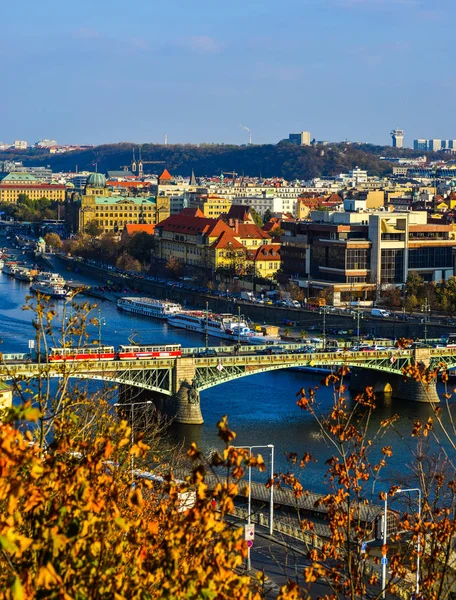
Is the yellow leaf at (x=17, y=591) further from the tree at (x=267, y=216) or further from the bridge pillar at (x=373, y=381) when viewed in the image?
the tree at (x=267, y=216)

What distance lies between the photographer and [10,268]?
56188mm

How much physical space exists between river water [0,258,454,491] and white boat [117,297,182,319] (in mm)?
5122

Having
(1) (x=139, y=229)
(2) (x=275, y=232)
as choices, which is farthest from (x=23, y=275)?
(2) (x=275, y=232)

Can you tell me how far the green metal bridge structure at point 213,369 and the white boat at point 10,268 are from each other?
2929cm

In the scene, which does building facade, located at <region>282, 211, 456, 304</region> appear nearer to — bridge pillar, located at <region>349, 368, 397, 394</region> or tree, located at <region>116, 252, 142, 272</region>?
bridge pillar, located at <region>349, 368, 397, 394</region>

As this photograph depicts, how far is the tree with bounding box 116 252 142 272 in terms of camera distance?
5353 centimetres

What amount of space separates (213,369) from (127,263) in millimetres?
30735

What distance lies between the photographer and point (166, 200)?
7038cm

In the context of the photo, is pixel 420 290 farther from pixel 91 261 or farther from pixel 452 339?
pixel 91 261

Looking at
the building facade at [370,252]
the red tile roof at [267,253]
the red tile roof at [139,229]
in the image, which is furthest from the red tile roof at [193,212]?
the building facade at [370,252]

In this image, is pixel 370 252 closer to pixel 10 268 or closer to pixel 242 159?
pixel 10 268

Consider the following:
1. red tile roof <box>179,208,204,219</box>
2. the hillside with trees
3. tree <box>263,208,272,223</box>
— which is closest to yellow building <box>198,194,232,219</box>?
tree <box>263,208,272,223</box>

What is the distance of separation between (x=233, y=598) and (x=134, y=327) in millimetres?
32123

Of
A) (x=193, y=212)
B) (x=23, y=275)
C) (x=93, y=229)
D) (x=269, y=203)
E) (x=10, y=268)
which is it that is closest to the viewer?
(x=23, y=275)
